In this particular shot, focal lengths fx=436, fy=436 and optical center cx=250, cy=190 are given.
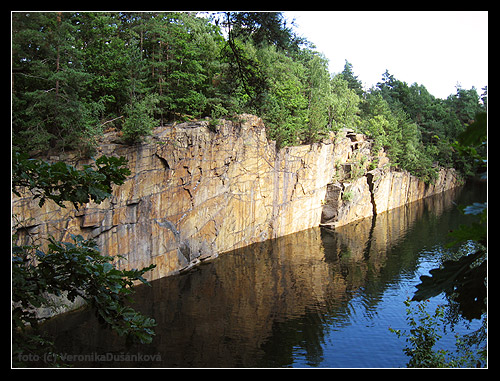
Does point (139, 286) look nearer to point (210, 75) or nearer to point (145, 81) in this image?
point (145, 81)

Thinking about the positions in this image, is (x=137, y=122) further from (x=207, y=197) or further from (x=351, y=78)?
(x=351, y=78)

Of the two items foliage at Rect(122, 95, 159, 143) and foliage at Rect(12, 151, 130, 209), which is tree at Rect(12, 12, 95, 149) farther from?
foliage at Rect(12, 151, 130, 209)

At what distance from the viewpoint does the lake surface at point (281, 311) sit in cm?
1279

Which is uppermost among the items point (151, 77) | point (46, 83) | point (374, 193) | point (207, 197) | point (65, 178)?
point (151, 77)

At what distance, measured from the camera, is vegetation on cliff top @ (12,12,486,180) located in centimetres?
682

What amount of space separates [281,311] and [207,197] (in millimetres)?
7060

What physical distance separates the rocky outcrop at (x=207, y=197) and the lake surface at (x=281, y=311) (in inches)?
52.3

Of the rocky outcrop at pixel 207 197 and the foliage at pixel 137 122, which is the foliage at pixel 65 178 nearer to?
the rocky outcrop at pixel 207 197

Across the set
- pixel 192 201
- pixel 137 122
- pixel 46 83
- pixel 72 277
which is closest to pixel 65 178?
pixel 72 277

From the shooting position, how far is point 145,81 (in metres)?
20.2

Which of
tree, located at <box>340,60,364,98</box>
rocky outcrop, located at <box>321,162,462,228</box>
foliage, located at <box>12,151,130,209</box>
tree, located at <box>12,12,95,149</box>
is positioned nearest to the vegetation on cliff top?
tree, located at <box>12,12,95,149</box>

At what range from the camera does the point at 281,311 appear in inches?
651

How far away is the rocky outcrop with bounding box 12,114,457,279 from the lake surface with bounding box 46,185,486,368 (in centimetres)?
133
